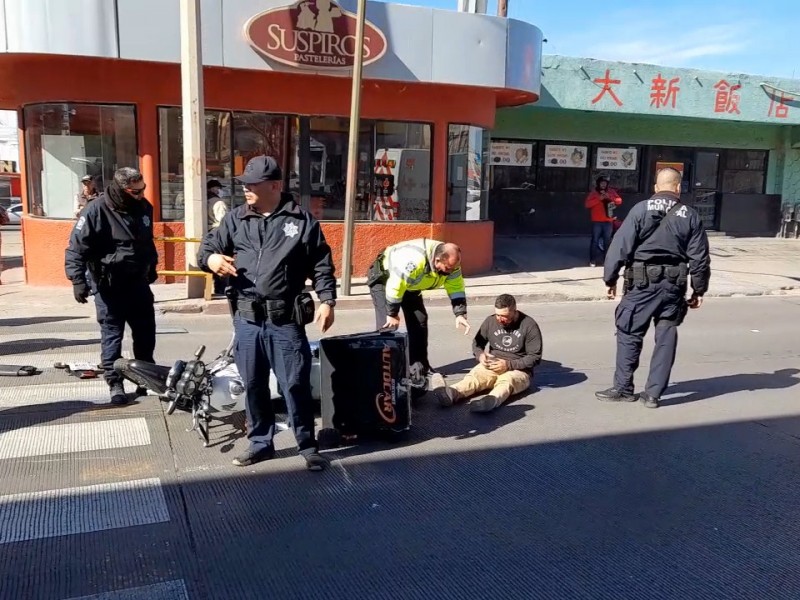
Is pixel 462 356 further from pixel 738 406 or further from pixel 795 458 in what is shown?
pixel 795 458

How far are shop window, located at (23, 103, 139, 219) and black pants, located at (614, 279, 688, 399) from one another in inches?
332

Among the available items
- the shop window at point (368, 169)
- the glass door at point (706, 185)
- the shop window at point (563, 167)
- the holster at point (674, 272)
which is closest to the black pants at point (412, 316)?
the holster at point (674, 272)

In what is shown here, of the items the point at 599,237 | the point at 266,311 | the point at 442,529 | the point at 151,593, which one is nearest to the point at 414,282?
the point at 266,311

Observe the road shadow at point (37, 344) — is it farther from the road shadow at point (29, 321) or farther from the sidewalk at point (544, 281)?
the sidewalk at point (544, 281)

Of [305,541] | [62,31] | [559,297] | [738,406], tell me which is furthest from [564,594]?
[62,31]

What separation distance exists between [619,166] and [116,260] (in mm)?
15902

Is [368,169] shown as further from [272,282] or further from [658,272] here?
[272,282]

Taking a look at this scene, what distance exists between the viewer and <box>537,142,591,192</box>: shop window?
18.4 meters

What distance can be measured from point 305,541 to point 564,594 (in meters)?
1.28

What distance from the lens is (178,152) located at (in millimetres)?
11828

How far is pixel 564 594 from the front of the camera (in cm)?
330

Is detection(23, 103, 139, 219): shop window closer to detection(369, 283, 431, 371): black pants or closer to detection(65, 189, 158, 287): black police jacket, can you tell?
detection(65, 189, 158, 287): black police jacket

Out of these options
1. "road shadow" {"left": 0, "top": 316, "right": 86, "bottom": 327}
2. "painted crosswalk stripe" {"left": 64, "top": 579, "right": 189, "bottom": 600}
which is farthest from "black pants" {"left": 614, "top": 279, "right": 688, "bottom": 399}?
"road shadow" {"left": 0, "top": 316, "right": 86, "bottom": 327}

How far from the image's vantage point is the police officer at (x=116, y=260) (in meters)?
5.62
